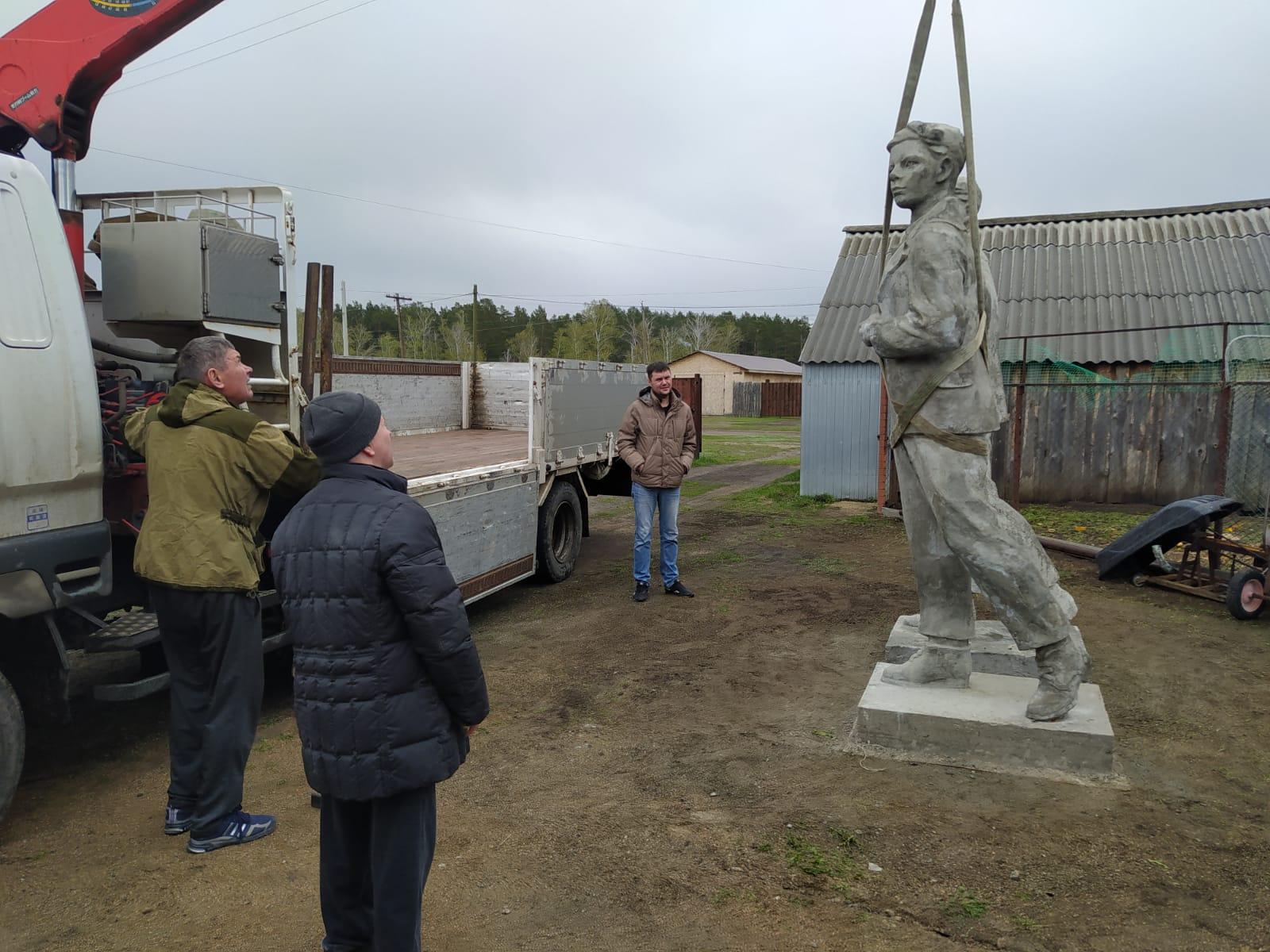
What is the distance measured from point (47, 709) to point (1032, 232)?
1552cm

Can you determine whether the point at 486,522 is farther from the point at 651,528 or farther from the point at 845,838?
the point at 845,838

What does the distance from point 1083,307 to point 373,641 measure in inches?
531

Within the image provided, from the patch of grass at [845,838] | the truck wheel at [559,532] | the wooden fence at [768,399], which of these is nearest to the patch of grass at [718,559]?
the truck wheel at [559,532]

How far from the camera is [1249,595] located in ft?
21.4

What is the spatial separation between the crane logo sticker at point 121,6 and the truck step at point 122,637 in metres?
3.42

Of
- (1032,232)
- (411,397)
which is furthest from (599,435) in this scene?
(1032,232)

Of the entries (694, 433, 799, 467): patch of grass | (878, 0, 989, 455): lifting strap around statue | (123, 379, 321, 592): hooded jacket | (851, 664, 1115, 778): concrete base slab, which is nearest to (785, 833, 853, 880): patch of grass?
(851, 664, 1115, 778): concrete base slab

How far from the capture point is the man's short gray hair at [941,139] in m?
4.12

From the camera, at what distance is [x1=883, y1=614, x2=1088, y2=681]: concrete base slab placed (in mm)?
4879

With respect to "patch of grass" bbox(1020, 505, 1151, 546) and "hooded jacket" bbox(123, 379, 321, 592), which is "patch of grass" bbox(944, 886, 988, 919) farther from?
"patch of grass" bbox(1020, 505, 1151, 546)

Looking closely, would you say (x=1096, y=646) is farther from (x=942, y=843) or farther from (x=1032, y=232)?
(x=1032, y=232)

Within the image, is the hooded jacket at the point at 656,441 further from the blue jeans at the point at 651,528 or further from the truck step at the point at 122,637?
the truck step at the point at 122,637

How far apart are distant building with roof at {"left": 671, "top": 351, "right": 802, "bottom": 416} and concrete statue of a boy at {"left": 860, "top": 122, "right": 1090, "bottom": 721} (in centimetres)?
4368

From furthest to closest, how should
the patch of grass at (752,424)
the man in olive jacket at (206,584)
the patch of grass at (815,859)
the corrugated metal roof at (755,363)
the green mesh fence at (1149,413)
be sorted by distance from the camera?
the corrugated metal roof at (755,363) → the patch of grass at (752,424) → the green mesh fence at (1149,413) → the man in olive jacket at (206,584) → the patch of grass at (815,859)
